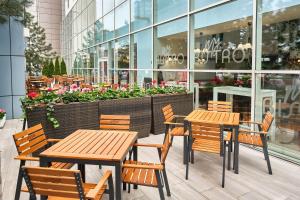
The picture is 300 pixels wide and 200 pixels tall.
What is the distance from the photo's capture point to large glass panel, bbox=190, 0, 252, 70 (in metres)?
5.32

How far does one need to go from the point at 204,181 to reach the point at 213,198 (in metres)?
0.45

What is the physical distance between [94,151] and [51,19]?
119 ft

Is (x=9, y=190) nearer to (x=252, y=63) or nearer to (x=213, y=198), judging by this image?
(x=213, y=198)

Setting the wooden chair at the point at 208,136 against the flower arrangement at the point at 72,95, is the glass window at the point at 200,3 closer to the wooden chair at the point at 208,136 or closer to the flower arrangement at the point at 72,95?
the flower arrangement at the point at 72,95

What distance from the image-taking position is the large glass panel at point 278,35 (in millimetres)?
4410

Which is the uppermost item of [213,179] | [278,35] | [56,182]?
[278,35]

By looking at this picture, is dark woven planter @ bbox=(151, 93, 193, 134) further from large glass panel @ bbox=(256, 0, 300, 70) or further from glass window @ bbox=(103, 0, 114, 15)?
glass window @ bbox=(103, 0, 114, 15)

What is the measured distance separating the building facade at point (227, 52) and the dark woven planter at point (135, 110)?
67.5 inches

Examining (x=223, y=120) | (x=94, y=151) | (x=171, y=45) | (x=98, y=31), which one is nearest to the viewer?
(x=94, y=151)

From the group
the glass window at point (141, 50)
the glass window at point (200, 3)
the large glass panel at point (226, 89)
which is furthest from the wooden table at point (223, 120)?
the glass window at point (141, 50)

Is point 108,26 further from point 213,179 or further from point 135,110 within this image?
point 213,179

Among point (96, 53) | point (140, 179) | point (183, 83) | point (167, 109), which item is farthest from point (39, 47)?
point (140, 179)

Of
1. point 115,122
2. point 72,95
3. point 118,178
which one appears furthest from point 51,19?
point 118,178

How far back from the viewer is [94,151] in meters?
2.51
